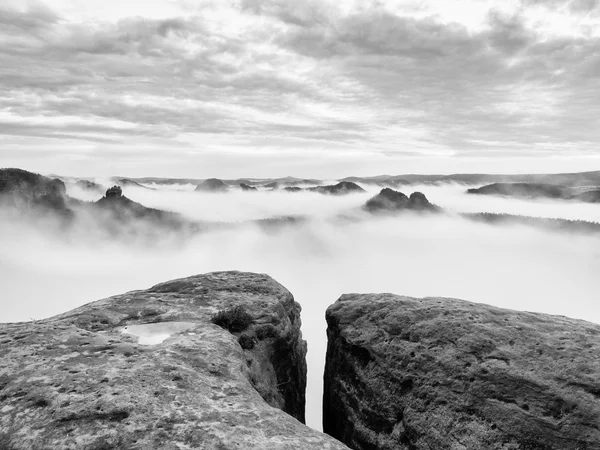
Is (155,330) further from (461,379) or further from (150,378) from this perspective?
(461,379)

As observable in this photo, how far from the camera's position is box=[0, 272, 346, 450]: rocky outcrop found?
818cm

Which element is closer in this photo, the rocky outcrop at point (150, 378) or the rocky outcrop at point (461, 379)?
the rocky outcrop at point (150, 378)

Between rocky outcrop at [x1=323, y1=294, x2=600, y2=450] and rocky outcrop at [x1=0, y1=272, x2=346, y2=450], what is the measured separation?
2.80 metres

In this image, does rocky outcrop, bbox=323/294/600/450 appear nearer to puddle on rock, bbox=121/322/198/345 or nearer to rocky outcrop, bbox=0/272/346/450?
rocky outcrop, bbox=0/272/346/450

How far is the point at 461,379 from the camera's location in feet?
41.3

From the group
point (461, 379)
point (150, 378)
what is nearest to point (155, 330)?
point (150, 378)

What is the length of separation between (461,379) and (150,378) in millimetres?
8247

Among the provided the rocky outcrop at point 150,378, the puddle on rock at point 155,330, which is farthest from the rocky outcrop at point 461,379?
the puddle on rock at point 155,330

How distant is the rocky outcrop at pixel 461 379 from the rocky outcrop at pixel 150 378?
2.80m

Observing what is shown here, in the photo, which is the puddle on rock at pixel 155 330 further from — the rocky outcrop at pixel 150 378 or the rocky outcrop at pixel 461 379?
the rocky outcrop at pixel 461 379

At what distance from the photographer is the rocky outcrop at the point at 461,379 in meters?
11.3


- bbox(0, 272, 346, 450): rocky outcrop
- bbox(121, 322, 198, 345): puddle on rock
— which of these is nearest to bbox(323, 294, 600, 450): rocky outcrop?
bbox(0, 272, 346, 450): rocky outcrop

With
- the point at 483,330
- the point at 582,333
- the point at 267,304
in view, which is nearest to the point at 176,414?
the point at 267,304

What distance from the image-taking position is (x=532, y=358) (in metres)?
12.5
